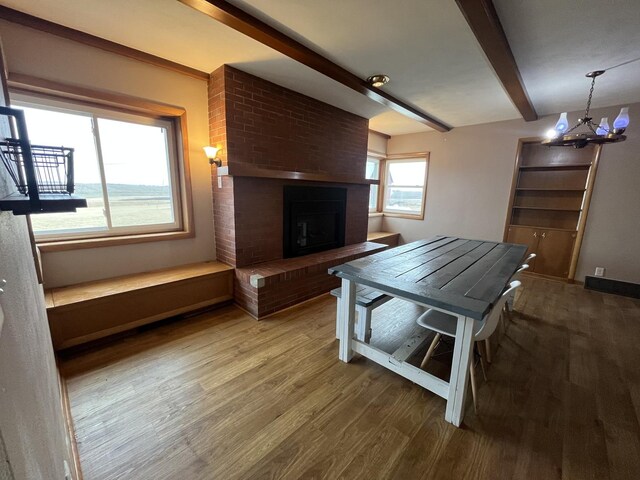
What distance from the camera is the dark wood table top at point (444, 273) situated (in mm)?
1521

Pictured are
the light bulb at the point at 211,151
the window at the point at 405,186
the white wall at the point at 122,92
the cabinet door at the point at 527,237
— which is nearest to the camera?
the white wall at the point at 122,92

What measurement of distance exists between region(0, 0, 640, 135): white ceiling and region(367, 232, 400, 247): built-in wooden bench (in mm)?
2660

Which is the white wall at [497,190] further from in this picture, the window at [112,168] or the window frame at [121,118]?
the window at [112,168]

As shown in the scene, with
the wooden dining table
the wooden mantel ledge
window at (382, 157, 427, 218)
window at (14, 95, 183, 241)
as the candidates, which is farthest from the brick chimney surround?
window at (382, 157, 427, 218)

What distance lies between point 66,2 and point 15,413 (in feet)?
8.08

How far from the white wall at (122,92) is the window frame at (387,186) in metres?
3.79

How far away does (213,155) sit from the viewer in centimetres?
274

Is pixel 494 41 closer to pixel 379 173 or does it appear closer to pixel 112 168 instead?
pixel 112 168

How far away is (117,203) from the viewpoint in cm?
256

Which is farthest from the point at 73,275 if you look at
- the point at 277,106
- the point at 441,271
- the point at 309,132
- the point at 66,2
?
the point at 441,271

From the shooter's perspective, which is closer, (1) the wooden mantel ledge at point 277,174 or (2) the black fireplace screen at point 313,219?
(1) the wooden mantel ledge at point 277,174

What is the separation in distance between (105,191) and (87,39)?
1188mm

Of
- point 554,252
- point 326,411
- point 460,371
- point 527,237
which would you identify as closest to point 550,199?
point 527,237

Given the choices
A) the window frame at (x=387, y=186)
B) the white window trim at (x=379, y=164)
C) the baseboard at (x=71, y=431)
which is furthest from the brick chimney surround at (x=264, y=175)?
the window frame at (x=387, y=186)
